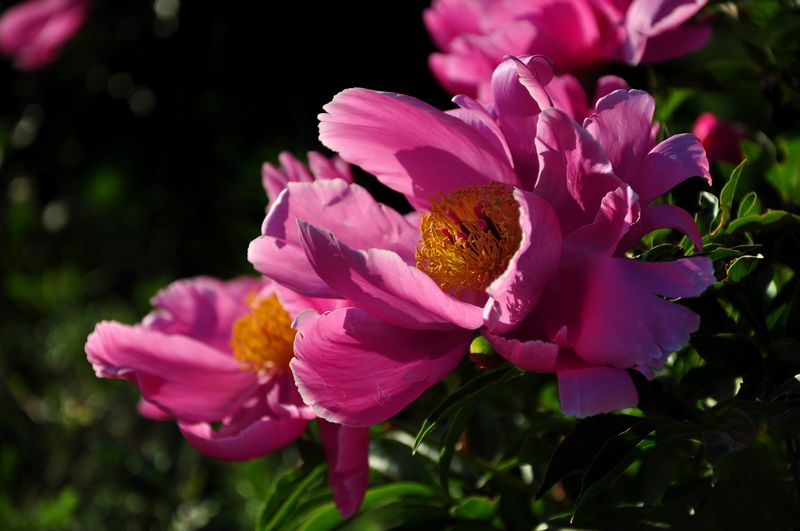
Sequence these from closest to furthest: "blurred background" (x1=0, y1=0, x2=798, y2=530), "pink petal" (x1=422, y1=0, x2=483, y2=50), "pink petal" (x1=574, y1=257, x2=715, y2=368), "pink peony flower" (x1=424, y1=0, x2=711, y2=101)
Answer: "pink petal" (x1=574, y1=257, x2=715, y2=368) → "pink peony flower" (x1=424, y1=0, x2=711, y2=101) → "pink petal" (x1=422, y1=0, x2=483, y2=50) → "blurred background" (x1=0, y1=0, x2=798, y2=530)

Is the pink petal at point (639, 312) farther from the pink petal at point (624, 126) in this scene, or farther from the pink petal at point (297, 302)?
the pink petal at point (297, 302)

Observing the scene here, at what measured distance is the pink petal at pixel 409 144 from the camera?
2.41 feet

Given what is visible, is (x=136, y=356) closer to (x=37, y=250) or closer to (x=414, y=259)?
(x=414, y=259)

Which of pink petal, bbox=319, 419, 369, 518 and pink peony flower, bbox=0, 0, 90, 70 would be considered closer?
pink petal, bbox=319, 419, 369, 518

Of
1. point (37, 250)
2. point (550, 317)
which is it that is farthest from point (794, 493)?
point (37, 250)

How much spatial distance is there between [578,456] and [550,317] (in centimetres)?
10

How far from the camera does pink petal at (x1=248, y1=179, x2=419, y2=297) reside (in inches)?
29.4

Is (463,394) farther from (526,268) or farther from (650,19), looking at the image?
(650,19)

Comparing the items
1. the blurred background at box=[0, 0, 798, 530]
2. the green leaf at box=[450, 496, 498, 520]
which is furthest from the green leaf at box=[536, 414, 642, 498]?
the blurred background at box=[0, 0, 798, 530]

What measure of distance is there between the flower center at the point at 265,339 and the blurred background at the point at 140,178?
0.60m

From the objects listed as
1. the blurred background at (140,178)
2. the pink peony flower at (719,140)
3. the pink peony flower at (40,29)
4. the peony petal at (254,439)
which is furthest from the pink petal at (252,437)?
the pink peony flower at (40,29)

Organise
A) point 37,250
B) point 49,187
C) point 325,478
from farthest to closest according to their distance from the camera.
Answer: point 37,250
point 49,187
point 325,478

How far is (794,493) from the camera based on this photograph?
0.76m

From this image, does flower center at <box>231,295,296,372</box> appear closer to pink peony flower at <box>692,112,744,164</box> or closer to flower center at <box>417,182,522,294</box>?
flower center at <box>417,182,522,294</box>
